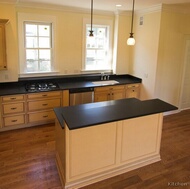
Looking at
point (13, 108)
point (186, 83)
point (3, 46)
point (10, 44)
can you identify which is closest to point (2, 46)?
point (3, 46)

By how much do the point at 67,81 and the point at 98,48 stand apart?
1.26 m

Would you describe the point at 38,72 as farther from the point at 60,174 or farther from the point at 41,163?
the point at 60,174

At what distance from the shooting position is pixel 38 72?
4.74m

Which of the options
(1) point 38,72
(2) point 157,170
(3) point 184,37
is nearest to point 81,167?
(2) point 157,170

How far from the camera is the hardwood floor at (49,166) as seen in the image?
2646mm

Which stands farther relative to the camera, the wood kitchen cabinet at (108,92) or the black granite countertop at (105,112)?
the wood kitchen cabinet at (108,92)

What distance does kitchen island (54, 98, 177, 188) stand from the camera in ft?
7.98

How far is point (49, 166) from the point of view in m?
2.99

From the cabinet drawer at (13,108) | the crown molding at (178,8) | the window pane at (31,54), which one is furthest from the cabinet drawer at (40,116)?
the crown molding at (178,8)

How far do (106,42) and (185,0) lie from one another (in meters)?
2.17

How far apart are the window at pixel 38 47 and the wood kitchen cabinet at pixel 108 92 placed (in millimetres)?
1379

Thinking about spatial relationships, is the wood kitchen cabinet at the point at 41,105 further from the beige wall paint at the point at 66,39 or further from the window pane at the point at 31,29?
the window pane at the point at 31,29

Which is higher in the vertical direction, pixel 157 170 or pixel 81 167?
pixel 81 167

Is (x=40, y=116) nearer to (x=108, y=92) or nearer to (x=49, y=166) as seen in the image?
(x=49, y=166)
